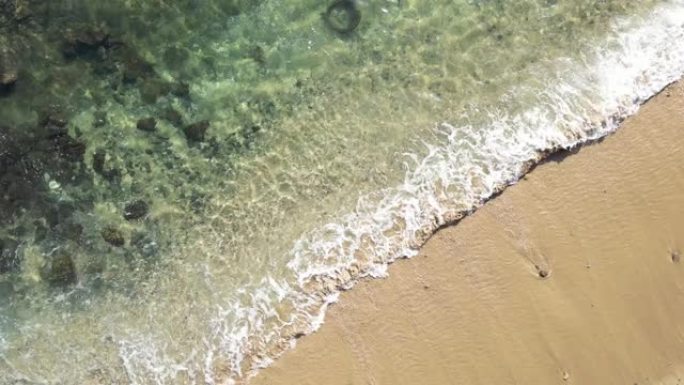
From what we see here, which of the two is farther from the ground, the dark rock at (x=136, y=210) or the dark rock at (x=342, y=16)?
the dark rock at (x=342, y=16)

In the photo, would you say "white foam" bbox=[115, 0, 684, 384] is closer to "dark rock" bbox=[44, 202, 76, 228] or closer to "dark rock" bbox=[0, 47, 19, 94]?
"dark rock" bbox=[44, 202, 76, 228]

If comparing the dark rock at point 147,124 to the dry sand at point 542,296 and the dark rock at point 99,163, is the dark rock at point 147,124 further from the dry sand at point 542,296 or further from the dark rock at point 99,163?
the dry sand at point 542,296

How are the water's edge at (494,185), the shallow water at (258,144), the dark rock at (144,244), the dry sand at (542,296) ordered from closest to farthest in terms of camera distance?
the dry sand at (542,296)
the water's edge at (494,185)
the shallow water at (258,144)
the dark rock at (144,244)

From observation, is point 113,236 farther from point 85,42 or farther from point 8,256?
point 85,42

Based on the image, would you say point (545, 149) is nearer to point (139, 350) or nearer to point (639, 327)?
point (639, 327)

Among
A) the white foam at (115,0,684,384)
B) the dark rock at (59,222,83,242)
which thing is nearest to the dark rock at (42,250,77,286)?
the dark rock at (59,222,83,242)

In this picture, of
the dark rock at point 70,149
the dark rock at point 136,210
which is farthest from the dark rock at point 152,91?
the dark rock at point 136,210
